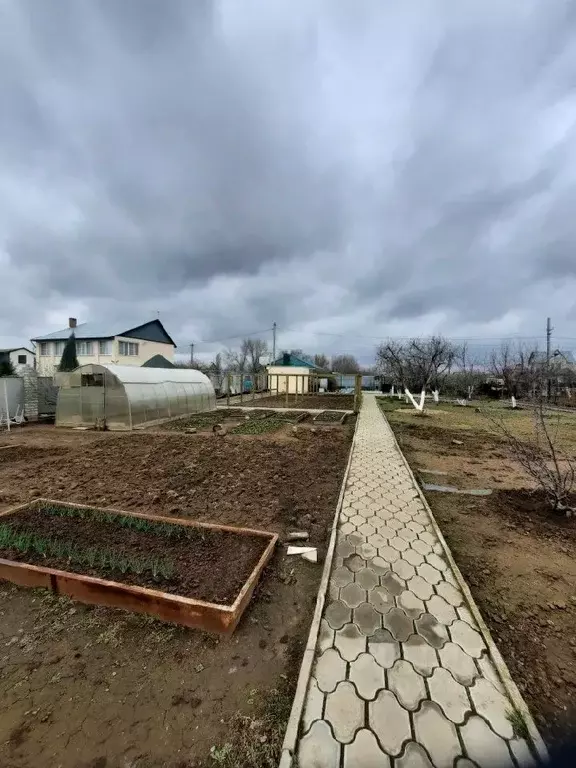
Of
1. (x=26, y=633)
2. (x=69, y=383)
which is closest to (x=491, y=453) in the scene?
(x=26, y=633)

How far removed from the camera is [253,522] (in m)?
4.28

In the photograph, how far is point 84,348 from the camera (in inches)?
1307

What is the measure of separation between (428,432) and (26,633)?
10684 mm

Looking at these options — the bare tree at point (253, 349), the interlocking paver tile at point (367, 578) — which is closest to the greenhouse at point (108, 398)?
the interlocking paver tile at point (367, 578)

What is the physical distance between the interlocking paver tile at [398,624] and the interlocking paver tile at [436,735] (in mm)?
493

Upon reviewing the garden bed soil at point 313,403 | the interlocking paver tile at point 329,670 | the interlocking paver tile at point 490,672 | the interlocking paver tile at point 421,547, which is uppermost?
the garden bed soil at point 313,403

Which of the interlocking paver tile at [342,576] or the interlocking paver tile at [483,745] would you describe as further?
the interlocking paver tile at [342,576]

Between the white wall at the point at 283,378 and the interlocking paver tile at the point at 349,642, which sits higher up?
the white wall at the point at 283,378

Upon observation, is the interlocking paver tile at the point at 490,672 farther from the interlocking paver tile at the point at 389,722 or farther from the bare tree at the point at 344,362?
the bare tree at the point at 344,362

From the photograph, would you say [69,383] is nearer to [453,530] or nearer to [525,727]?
[453,530]

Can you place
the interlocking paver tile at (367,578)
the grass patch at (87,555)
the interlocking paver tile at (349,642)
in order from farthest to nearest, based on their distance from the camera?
the grass patch at (87,555)
the interlocking paver tile at (367,578)
the interlocking paver tile at (349,642)

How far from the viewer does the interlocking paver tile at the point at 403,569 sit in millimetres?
3064

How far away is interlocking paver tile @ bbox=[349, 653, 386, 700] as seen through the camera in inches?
76.5

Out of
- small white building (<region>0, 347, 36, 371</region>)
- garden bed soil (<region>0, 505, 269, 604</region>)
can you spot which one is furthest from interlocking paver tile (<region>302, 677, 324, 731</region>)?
small white building (<region>0, 347, 36, 371</region>)
